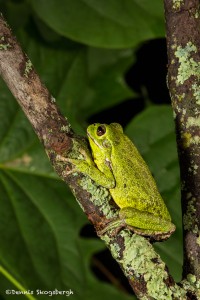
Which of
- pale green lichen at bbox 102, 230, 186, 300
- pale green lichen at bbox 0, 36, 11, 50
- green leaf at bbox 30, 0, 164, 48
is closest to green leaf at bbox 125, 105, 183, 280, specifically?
green leaf at bbox 30, 0, 164, 48

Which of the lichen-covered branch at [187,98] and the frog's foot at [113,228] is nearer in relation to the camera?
the frog's foot at [113,228]

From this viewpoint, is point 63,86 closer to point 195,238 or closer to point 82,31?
point 82,31

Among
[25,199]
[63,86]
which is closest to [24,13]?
[63,86]

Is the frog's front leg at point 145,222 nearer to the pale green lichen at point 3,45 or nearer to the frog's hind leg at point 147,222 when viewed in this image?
the frog's hind leg at point 147,222

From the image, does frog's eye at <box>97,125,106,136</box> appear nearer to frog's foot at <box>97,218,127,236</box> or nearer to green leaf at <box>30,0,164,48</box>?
green leaf at <box>30,0,164,48</box>

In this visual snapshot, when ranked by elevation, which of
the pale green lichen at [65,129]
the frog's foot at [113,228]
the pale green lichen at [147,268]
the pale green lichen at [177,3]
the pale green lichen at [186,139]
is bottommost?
the pale green lichen at [147,268]

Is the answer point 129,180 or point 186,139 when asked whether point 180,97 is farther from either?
point 129,180

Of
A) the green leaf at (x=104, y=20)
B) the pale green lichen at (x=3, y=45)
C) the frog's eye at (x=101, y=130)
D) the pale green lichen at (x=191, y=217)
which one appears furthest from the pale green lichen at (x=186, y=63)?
the green leaf at (x=104, y=20)
